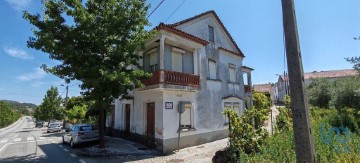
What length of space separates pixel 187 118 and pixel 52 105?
169 ft

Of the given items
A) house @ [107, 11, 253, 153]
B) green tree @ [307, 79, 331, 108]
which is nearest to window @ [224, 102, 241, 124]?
house @ [107, 11, 253, 153]

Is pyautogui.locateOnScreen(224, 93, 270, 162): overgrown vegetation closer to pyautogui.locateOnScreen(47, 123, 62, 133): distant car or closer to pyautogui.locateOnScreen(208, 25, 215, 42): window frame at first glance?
pyautogui.locateOnScreen(208, 25, 215, 42): window frame

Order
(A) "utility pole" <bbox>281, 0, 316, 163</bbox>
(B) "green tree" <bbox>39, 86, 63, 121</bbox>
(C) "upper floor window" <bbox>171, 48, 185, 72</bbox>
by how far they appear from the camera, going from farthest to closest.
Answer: (B) "green tree" <bbox>39, 86, 63, 121</bbox> → (C) "upper floor window" <bbox>171, 48, 185, 72</bbox> → (A) "utility pole" <bbox>281, 0, 316, 163</bbox>

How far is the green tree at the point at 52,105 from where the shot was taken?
55.9 m

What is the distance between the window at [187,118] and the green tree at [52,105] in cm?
5002

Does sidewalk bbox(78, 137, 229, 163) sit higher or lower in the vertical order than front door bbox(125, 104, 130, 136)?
lower

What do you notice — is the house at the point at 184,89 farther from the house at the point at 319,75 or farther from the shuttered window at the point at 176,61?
the house at the point at 319,75

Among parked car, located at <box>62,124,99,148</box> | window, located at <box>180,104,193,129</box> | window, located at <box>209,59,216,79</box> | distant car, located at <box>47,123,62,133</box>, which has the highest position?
window, located at <box>209,59,216,79</box>

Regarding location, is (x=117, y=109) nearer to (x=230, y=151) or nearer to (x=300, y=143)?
(x=230, y=151)

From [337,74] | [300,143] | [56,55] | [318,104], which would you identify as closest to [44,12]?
[56,55]

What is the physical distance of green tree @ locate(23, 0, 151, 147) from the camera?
37.2 feet

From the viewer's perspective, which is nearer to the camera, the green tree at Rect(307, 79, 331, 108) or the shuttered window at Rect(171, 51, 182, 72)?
the shuttered window at Rect(171, 51, 182, 72)

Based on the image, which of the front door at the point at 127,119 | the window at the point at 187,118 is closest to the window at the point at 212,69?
the window at the point at 187,118

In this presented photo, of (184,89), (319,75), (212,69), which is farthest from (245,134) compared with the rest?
(319,75)
